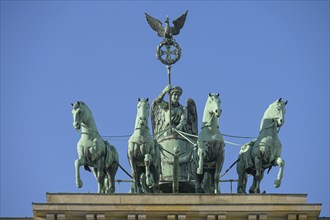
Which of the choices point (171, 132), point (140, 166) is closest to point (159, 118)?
point (171, 132)

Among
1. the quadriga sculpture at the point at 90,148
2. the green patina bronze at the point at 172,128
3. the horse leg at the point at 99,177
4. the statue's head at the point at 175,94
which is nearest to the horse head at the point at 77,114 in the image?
the quadriga sculpture at the point at 90,148

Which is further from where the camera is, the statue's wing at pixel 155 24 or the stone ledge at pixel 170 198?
the statue's wing at pixel 155 24

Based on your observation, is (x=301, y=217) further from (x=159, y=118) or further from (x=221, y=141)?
(x=159, y=118)

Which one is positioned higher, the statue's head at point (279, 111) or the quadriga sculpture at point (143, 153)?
the statue's head at point (279, 111)

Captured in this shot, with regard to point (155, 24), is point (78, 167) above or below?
below

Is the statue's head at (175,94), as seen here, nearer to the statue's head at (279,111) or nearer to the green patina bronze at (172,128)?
the green patina bronze at (172,128)

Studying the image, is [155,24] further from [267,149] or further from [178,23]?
[267,149]

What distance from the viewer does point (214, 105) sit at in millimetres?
79875

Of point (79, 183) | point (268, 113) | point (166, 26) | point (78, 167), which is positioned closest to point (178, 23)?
point (166, 26)

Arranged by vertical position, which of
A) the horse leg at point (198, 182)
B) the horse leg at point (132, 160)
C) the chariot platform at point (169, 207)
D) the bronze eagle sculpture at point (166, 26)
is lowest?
the chariot platform at point (169, 207)

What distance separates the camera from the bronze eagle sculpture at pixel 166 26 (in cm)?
8725

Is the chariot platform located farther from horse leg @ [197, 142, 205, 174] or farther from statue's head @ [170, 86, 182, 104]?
statue's head @ [170, 86, 182, 104]

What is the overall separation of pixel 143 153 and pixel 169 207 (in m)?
2.86

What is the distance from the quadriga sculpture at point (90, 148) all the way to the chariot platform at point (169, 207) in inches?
85.7
